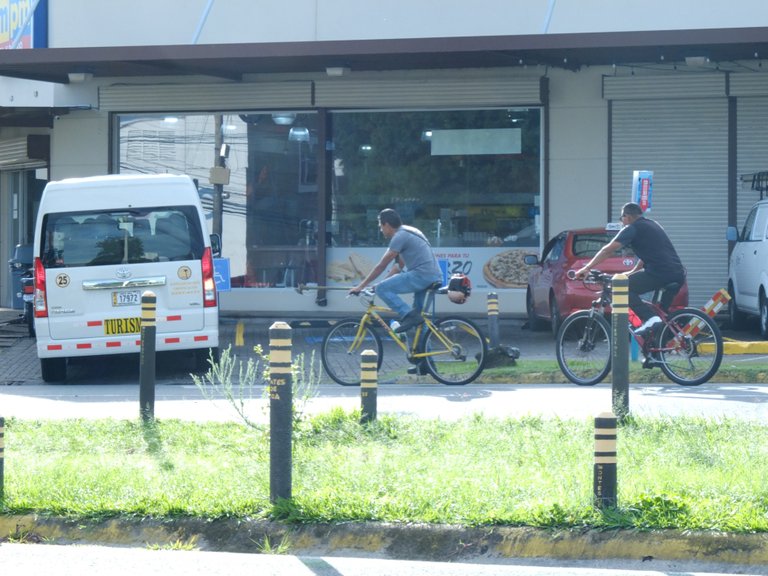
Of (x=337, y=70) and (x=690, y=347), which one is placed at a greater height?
(x=337, y=70)

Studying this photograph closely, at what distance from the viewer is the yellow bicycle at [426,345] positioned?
12.3m

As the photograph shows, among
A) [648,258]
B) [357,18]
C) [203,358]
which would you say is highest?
[357,18]

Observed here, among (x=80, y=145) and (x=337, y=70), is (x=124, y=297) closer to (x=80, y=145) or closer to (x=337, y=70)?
(x=337, y=70)

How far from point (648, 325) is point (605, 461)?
567 centimetres

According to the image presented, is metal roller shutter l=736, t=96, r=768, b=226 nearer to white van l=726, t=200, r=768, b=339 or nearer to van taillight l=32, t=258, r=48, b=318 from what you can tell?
white van l=726, t=200, r=768, b=339

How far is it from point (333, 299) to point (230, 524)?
14.3m

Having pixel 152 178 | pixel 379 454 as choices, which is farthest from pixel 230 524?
pixel 152 178

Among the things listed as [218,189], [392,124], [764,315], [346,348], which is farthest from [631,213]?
[218,189]

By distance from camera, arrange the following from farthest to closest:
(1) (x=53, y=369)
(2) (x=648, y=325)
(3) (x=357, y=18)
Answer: (3) (x=357, y=18)
(1) (x=53, y=369)
(2) (x=648, y=325)

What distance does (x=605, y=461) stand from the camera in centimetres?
609

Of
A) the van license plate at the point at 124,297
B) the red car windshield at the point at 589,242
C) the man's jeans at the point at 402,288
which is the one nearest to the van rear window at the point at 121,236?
the van license plate at the point at 124,297

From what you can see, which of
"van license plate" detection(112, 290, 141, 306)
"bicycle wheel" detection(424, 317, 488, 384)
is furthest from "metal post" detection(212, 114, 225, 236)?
"bicycle wheel" detection(424, 317, 488, 384)

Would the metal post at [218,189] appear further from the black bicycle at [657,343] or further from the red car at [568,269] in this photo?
the black bicycle at [657,343]

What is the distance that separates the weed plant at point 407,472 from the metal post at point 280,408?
12cm
